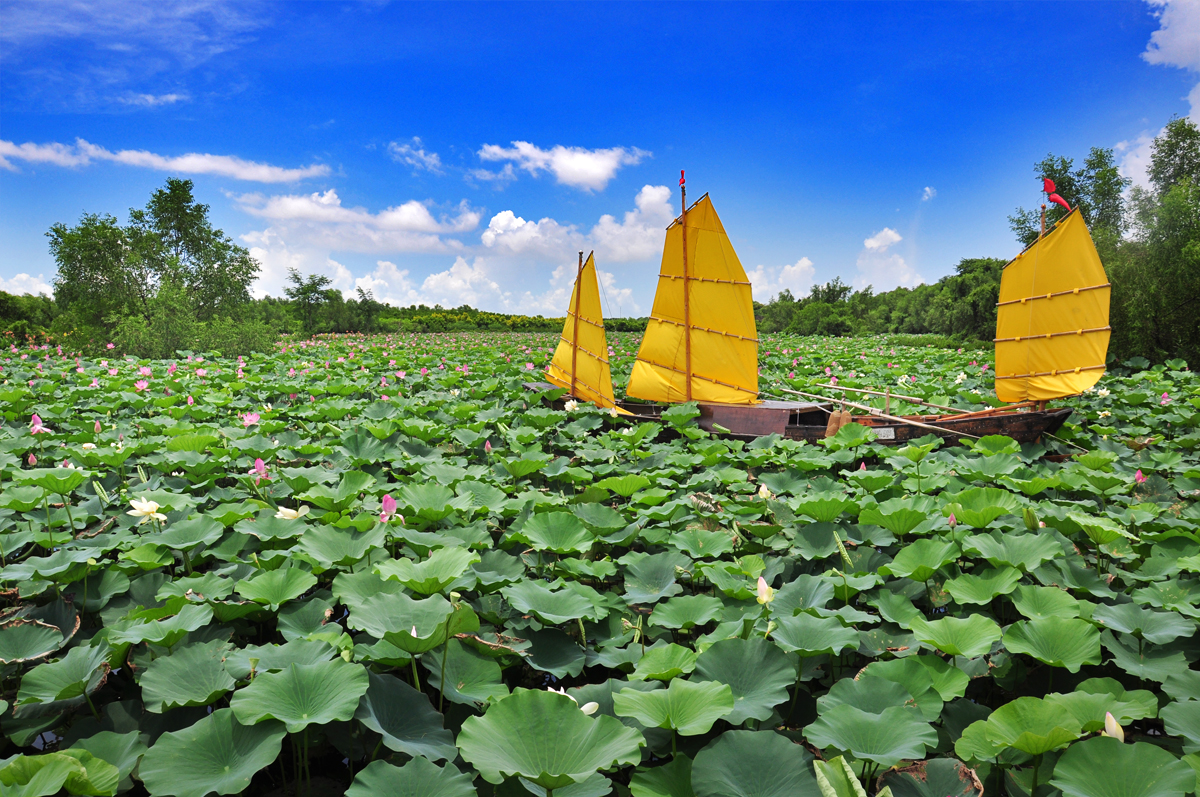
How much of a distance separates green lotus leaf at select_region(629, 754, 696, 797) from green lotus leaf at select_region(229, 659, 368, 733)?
2.53 feet

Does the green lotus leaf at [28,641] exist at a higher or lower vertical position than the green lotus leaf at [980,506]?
lower

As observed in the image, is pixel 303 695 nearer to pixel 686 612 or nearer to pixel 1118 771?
pixel 686 612

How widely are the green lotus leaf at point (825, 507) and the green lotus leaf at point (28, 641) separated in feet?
11.0

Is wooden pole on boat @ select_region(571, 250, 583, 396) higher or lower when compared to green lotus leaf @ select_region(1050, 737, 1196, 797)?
higher

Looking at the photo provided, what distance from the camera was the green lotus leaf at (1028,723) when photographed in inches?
59.3

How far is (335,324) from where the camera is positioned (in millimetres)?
36906

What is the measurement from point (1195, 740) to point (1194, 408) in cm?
725

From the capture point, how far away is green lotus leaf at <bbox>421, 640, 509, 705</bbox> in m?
1.89

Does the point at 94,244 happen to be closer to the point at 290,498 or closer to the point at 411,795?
the point at 290,498

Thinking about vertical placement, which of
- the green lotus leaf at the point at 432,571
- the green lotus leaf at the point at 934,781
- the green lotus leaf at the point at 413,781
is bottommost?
the green lotus leaf at the point at 934,781

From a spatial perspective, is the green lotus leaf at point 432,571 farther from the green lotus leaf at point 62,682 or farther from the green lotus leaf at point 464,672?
the green lotus leaf at point 62,682

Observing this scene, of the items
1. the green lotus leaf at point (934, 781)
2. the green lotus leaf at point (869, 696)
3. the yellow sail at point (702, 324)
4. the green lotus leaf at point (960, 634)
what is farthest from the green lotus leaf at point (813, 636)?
the yellow sail at point (702, 324)

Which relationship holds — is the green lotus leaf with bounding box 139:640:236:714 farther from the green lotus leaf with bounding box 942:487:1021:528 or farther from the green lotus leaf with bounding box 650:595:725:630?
the green lotus leaf with bounding box 942:487:1021:528

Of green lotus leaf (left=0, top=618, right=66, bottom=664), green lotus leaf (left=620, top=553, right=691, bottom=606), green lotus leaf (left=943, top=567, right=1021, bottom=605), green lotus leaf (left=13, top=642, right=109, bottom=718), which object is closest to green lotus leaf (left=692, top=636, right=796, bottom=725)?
green lotus leaf (left=620, top=553, right=691, bottom=606)
